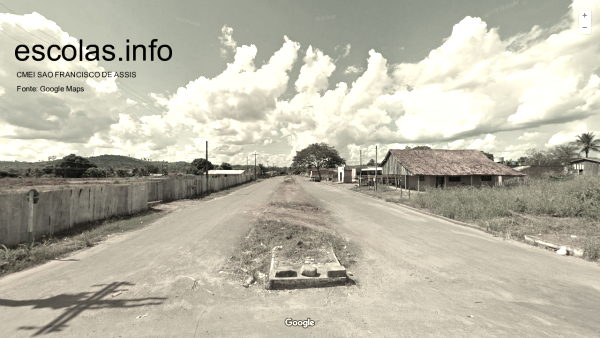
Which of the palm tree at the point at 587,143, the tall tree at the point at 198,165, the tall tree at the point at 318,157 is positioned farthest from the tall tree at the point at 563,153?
the tall tree at the point at 198,165

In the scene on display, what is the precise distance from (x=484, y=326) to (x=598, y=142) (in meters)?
74.2

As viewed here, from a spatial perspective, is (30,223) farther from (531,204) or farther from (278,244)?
(531,204)

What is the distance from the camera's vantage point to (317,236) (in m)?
7.62

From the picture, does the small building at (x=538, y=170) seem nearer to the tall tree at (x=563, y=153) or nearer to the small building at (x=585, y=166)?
the small building at (x=585, y=166)

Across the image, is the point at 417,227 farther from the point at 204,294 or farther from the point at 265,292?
the point at 204,294

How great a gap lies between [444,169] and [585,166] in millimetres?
28573

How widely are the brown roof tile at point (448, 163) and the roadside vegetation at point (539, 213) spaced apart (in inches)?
499

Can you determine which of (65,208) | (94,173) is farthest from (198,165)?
(65,208)

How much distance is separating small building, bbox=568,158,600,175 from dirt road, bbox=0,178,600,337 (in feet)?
149

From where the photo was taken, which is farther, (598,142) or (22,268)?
(598,142)

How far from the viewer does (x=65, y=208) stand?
8.50 meters

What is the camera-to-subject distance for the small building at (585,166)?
3319cm

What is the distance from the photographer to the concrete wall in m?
6.71

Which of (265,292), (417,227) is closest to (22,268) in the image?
(265,292)
